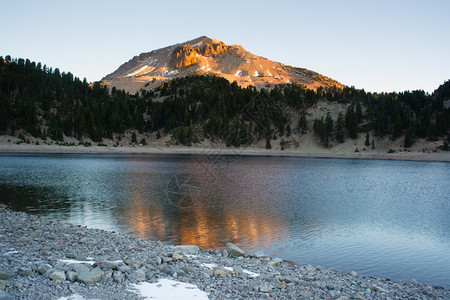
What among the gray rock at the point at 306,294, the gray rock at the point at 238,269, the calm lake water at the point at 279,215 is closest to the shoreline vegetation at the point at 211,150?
the calm lake water at the point at 279,215

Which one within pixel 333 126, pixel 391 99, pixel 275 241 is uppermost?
pixel 391 99

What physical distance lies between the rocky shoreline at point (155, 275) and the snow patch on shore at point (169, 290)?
21 mm

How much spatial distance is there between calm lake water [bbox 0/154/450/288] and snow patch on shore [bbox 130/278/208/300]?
19.4 feet

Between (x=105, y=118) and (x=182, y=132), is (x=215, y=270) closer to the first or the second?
(x=182, y=132)

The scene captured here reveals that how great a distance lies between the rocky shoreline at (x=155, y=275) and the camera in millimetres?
7664

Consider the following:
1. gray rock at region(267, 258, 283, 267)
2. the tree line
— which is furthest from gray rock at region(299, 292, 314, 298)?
the tree line

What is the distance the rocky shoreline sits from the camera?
25.1 ft

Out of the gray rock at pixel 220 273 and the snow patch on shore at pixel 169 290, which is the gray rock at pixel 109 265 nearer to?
the snow patch on shore at pixel 169 290

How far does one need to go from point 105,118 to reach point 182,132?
23.7 meters

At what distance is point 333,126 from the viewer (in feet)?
345

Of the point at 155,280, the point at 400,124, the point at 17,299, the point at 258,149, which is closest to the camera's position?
the point at 17,299

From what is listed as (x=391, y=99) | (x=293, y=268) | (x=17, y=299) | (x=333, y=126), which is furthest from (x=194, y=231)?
(x=391, y=99)

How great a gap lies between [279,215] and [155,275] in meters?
13.4

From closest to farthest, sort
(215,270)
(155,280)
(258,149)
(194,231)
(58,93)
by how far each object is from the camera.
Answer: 1. (155,280)
2. (215,270)
3. (194,231)
4. (258,149)
5. (58,93)
